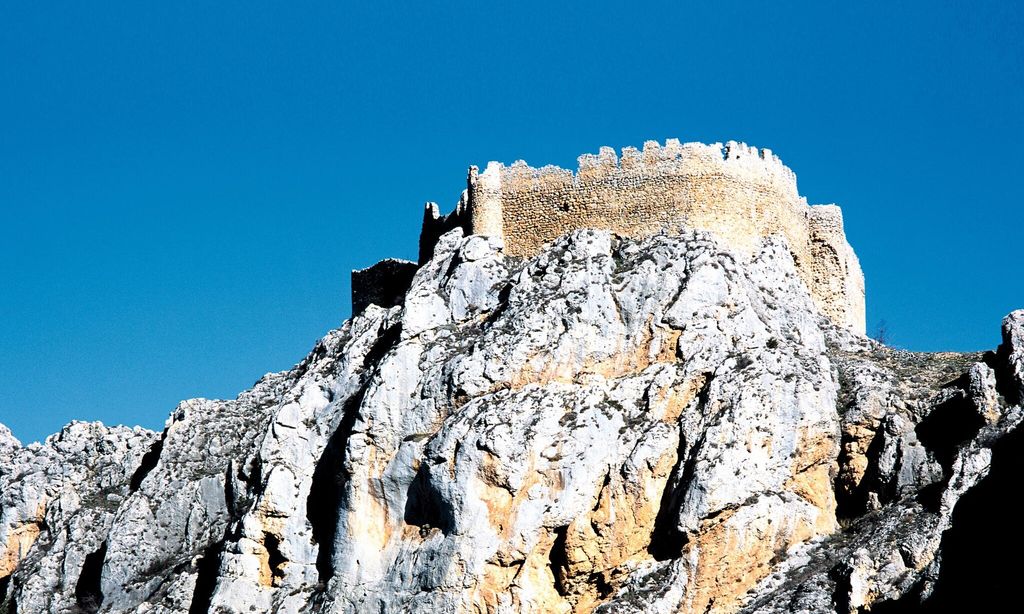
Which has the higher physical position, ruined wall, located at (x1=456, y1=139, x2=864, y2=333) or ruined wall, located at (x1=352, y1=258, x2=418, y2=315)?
ruined wall, located at (x1=352, y1=258, x2=418, y2=315)

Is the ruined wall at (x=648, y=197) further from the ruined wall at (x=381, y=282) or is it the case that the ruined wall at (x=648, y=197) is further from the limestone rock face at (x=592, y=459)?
the ruined wall at (x=381, y=282)

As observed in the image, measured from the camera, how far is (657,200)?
56.8 meters

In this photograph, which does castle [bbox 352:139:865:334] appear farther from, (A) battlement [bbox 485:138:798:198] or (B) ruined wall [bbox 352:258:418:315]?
(B) ruined wall [bbox 352:258:418:315]

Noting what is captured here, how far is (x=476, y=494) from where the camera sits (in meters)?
50.0

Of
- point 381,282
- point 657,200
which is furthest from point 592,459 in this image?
point 381,282

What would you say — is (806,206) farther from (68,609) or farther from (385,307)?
(68,609)

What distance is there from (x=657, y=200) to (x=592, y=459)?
10.7m

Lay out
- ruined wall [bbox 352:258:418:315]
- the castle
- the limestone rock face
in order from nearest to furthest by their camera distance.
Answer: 1. the limestone rock face
2. the castle
3. ruined wall [bbox 352:258:418:315]

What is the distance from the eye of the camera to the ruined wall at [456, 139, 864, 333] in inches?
2234

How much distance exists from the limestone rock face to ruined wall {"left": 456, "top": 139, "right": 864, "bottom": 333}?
86 centimetres

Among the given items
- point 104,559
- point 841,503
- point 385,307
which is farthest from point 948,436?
point 104,559

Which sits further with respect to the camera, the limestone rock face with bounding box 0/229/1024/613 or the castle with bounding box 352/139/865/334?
the castle with bounding box 352/139/865/334

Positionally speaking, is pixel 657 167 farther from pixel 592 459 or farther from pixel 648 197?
pixel 592 459

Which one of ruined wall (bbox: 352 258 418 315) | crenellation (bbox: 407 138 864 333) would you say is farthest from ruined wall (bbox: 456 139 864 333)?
ruined wall (bbox: 352 258 418 315)
